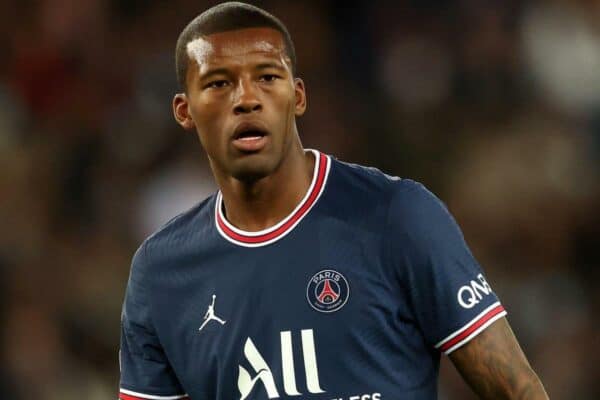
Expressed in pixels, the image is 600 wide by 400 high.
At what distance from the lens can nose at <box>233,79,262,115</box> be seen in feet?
10.8

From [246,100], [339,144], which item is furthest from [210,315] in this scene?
[339,144]

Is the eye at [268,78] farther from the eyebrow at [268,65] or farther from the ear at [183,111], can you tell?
the ear at [183,111]

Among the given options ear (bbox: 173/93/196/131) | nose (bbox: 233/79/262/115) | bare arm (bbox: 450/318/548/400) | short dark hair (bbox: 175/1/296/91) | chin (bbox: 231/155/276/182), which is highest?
short dark hair (bbox: 175/1/296/91)

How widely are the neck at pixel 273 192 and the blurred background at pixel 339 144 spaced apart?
331 cm

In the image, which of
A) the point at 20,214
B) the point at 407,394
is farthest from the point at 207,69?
the point at 20,214

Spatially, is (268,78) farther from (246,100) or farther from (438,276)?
(438,276)

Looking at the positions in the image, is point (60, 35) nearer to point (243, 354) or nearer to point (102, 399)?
point (102, 399)

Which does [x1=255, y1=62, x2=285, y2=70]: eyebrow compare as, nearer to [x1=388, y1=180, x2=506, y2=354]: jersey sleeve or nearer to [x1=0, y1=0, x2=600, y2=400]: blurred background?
[x1=388, y1=180, x2=506, y2=354]: jersey sleeve

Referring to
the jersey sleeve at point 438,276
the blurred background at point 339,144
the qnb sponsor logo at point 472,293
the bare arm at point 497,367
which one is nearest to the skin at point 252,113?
the jersey sleeve at point 438,276

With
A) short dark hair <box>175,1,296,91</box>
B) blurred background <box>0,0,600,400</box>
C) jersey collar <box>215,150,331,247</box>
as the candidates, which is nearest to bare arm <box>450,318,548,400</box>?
jersey collar <box>215,150,331,247</box>

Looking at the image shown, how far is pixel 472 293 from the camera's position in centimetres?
324

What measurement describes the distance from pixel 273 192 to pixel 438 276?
21.6 inches

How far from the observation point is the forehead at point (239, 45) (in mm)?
3352

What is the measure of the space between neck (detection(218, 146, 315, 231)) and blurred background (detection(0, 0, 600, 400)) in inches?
130
